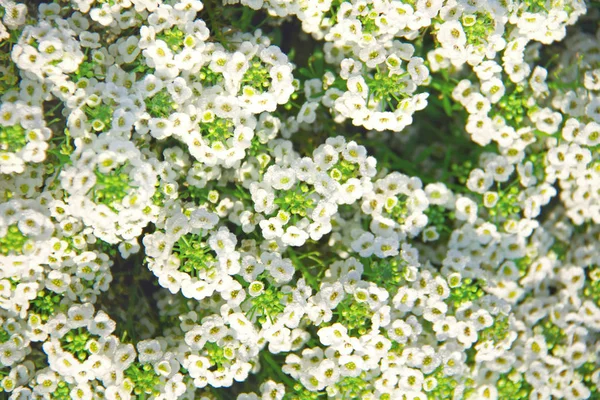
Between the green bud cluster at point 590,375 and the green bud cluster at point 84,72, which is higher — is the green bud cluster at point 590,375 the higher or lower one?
the lower one

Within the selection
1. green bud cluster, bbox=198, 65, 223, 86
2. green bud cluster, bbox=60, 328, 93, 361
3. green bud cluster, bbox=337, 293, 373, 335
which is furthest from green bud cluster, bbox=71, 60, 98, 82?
green bud cluster, bbox=337, 293, 373, 335

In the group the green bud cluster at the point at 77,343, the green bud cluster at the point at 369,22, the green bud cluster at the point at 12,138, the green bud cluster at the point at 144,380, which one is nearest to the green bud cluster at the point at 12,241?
the green bud cluster at the point at 12,138

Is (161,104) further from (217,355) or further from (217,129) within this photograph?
(217,355)

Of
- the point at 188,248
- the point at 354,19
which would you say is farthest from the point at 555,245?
the point at 188,248

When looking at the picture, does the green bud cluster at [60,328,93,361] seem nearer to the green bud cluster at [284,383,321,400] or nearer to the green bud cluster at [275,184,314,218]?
the green bud cluster at [284,383,321,400]

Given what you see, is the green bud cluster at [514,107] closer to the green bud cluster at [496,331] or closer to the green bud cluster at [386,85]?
the green bud cluster at [386,85]

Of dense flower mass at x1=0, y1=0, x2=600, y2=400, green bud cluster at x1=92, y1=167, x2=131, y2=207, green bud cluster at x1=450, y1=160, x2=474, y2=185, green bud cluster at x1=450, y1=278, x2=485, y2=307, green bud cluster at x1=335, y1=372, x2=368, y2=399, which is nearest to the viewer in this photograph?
green bud cluster at x1=92, y1=167, x2=131, y2=207

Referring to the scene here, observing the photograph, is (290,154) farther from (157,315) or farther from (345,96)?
(157,315)

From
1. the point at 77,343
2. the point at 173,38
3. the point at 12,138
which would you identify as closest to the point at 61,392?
the point at 77,343
